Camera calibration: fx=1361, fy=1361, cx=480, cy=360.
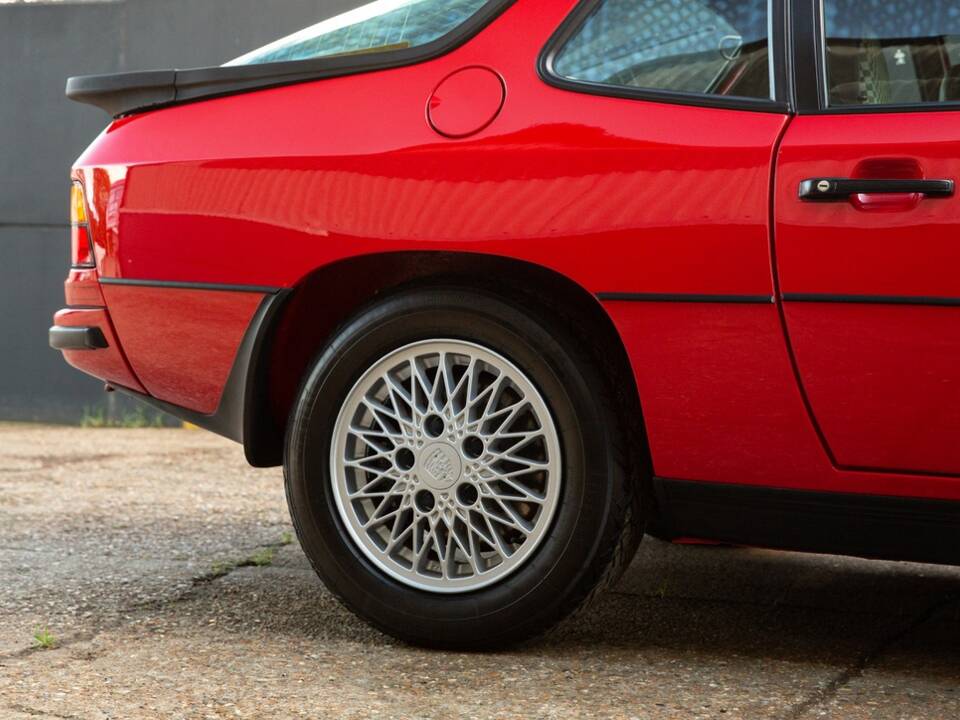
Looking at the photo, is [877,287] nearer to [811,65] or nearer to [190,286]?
[811,65]

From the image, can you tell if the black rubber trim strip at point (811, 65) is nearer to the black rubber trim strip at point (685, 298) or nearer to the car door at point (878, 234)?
the car door at point (878, 234)

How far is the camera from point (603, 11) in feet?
9.70

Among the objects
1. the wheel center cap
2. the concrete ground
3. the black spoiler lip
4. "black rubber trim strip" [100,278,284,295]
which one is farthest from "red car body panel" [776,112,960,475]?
the black spoiler lip

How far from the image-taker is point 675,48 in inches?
114

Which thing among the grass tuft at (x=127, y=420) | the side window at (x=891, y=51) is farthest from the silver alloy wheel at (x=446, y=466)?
the grass tuft at (x=127, y=420)

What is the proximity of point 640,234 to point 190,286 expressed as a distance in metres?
1.09

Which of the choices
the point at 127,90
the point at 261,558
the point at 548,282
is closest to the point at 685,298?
the point at 548,282

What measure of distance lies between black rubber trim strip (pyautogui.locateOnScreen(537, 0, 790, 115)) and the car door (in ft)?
0.21

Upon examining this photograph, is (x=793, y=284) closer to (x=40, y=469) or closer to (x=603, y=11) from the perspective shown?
(x=603, y=11)

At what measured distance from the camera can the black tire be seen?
2914 mm

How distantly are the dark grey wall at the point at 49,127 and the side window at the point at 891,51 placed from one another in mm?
5885

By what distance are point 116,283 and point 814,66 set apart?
1.71 meters

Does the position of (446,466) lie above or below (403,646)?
above

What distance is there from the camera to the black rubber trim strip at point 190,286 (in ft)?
10.2
